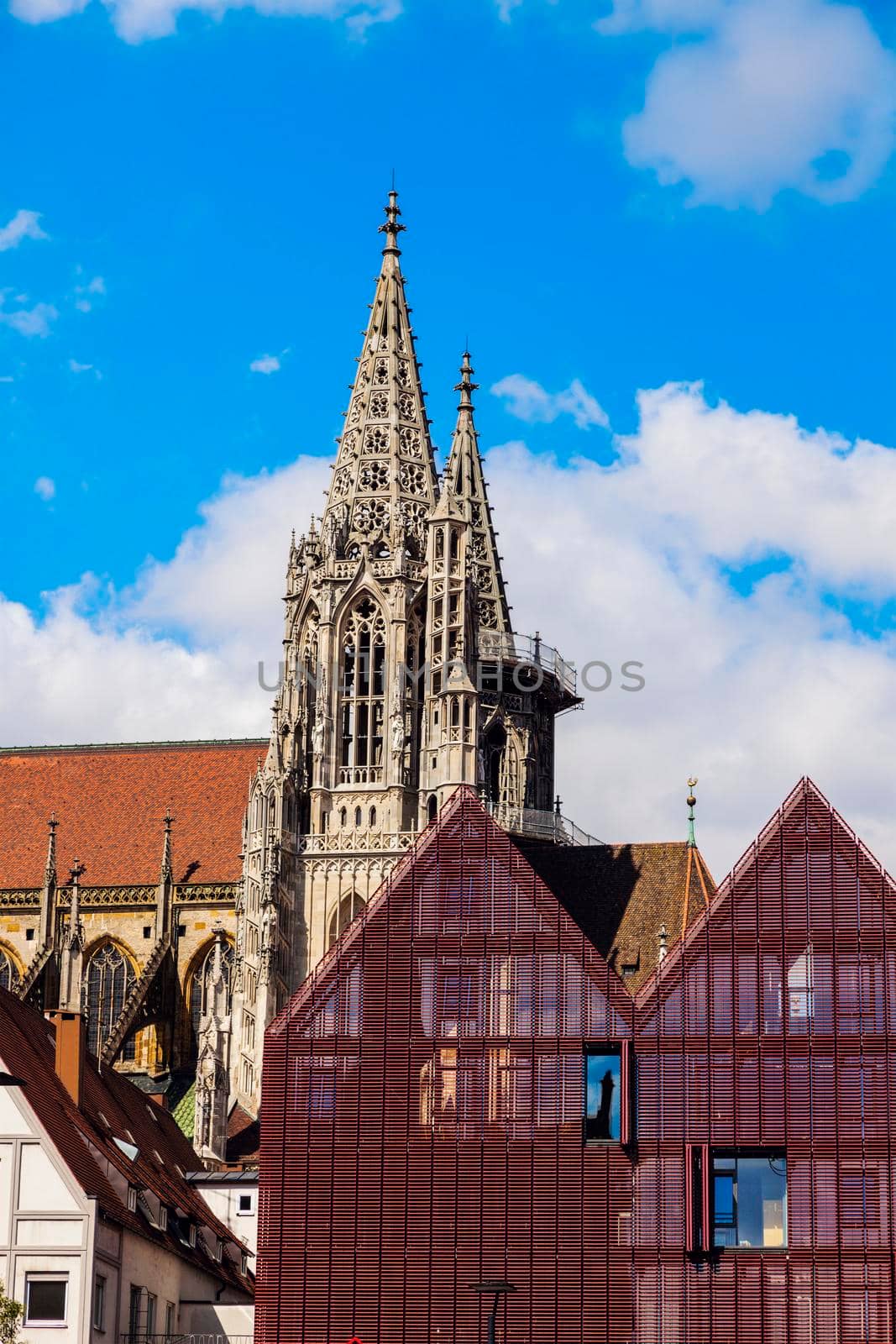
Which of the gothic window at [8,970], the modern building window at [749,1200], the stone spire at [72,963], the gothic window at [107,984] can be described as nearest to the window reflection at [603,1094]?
the modern building window at [749,1200]

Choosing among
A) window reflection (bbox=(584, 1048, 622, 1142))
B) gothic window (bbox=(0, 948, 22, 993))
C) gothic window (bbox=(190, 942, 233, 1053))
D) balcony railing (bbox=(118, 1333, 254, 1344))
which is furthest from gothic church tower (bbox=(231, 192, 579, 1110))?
window reflection (bbox=(584, 1048, 622, 1142))

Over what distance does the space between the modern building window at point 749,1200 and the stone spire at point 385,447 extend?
44239 mm

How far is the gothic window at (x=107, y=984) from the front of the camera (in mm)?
117938

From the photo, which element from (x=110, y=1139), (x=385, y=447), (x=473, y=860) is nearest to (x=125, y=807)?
(x=385, y=447)

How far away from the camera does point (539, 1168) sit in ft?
238

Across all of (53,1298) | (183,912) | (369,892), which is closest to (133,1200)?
(53,1298)

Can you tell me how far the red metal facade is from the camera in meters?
71.2

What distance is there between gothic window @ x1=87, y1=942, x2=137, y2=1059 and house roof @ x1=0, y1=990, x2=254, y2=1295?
25.6 metres

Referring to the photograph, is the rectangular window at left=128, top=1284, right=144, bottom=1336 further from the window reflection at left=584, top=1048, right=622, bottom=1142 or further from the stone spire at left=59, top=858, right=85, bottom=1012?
the stone spire at left=59, top=858, right=85, bottom=1012

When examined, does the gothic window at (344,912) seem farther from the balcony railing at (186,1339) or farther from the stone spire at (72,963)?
the balcony railing at (186,1339)

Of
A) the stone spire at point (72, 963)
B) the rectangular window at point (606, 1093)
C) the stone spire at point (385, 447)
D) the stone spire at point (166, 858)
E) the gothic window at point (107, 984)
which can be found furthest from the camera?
the stone spire at point (166, 858)

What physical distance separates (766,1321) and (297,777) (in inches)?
1652

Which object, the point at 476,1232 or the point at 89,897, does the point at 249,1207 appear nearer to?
the point at 476,1232

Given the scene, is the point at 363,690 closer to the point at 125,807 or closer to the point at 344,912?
the point at 344,912
